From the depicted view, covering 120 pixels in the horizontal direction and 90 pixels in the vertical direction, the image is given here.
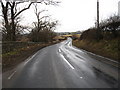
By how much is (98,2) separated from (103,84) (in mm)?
17871

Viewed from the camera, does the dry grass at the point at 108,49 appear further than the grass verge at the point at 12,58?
Yes

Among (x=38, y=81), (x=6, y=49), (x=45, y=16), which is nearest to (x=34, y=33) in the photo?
(x=45, y=16)

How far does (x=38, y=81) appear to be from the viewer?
256 inches

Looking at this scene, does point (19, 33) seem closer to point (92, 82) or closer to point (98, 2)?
point (98, 2)

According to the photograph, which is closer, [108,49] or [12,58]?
[12,58]

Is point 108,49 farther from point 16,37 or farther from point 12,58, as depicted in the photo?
point 16,37

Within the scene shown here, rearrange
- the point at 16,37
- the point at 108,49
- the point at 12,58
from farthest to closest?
the point at 16,37 → the point at 108,49 → the point at 12,58

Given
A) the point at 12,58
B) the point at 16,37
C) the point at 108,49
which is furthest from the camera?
the point at 16,37

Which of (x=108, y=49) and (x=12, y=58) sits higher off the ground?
(x=108, y=49)

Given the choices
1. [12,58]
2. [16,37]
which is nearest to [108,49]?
[12,58]

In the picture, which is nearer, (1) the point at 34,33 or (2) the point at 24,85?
(2) the point at 24,85

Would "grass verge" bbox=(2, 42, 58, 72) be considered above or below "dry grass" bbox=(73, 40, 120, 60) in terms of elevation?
below

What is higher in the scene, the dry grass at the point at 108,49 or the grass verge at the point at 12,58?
the dry grass at the point at 108,49

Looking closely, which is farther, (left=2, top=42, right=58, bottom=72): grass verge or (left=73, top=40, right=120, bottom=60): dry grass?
(left=73, top=40, right=120, bottom=60): dry grass
